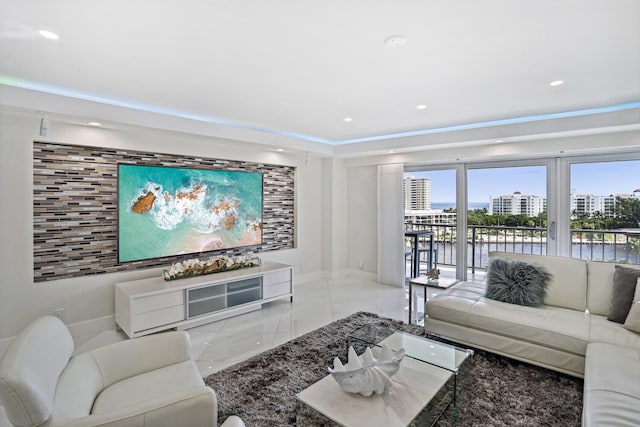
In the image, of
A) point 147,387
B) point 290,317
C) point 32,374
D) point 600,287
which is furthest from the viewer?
point 290,317

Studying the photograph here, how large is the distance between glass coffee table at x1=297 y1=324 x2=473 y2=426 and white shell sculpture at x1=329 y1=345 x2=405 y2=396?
0.19ft

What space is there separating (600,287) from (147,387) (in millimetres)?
3731

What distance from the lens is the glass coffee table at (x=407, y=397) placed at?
5.91 ft

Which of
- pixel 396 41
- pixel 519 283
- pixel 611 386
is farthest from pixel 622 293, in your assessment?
pixel 396 41

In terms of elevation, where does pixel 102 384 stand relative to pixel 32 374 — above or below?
below

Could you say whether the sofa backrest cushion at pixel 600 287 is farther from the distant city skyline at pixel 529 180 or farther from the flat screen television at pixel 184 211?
the flat screen television at pixel 184 211

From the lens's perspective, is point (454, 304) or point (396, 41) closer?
point (396, 41)

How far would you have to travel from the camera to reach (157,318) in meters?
3.39

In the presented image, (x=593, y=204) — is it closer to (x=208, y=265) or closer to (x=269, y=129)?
(x=269, y=129)

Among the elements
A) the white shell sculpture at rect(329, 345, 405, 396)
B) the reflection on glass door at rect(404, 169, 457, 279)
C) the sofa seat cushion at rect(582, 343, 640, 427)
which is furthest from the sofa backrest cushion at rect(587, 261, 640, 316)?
the reflection on glass door at rect(404, 169, 457, 279)

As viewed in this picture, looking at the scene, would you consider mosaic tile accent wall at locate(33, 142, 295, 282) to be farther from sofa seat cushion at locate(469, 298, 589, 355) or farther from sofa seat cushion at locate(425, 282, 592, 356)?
sofa seat cushion at locate(469, 298, 589, 355)

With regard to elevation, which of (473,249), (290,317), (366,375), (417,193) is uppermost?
(417,193)

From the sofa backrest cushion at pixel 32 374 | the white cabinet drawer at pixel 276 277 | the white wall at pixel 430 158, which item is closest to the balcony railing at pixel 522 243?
the white wall at pixel 430 158

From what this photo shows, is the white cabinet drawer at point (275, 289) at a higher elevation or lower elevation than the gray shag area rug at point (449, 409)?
higher
